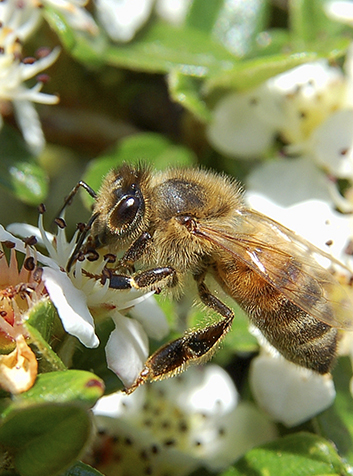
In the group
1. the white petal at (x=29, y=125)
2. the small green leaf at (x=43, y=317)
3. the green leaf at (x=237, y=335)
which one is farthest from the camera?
the white petal at (x=29, y=125)

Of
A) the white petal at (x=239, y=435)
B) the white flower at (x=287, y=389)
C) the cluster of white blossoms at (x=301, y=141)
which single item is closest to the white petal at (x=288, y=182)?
the cluster of white blossoms at (x=301, y=141)

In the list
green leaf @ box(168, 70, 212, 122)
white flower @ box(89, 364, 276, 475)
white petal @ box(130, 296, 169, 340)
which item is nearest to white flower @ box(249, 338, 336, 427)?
white flower @ box(89, 364, 276, 475)

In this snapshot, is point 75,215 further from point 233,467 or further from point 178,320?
point 233,467

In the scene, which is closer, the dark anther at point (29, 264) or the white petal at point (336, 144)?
the dark anther at point (29, 264)

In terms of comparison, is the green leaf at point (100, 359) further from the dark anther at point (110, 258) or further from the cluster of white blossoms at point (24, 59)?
the cluster of white blossoms at point (24, 59)

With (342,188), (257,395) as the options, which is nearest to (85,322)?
(257,395)

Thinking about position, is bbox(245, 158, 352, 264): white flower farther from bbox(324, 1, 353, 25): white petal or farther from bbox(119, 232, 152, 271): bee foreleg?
bbox(119, 232, 152, 271): bee foreleg

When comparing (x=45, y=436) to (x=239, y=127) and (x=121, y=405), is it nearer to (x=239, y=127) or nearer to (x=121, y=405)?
(x=121, y=405)
